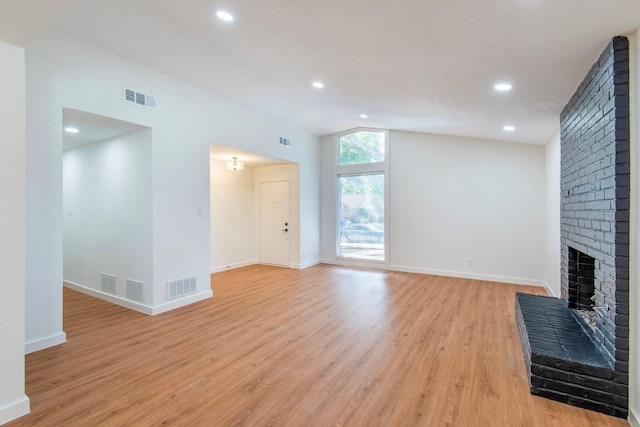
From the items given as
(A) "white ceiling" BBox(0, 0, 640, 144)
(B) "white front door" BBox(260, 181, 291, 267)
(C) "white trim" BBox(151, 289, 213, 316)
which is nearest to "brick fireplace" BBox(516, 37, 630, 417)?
(A) "white ceiling" BBox(0, 0, 640, 144)

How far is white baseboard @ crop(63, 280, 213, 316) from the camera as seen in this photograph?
3998 millimetres

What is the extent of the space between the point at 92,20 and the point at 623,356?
5065 mm

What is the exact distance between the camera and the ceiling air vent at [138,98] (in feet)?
12.0

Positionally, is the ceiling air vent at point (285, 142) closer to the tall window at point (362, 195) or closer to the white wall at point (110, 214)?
the tall window at point (362, 195)

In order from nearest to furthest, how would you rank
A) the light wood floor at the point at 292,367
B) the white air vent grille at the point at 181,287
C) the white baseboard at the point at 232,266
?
the light wood floor at the point at 292,367 → the white air vent grille at the point at 181,287 → the white baseboard at the point at 232,266

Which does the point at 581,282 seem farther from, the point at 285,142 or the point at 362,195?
the point at 285,142

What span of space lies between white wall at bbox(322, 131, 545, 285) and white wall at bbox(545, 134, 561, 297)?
0.26 meters

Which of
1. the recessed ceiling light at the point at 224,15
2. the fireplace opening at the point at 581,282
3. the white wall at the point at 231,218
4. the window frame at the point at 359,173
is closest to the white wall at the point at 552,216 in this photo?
the fireplace opening at the point at 581,282

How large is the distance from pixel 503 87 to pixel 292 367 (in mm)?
3388

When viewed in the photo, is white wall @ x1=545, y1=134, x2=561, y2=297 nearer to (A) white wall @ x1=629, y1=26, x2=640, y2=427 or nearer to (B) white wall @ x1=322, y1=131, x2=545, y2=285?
(B) white wall @ x1=322, y1=131, x2=545, y2=285

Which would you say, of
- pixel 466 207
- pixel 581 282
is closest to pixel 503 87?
pixel 581 282

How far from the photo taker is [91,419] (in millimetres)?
1961

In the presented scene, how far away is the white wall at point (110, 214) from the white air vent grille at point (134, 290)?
0.06m

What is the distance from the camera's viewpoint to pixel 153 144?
3.95 metres
